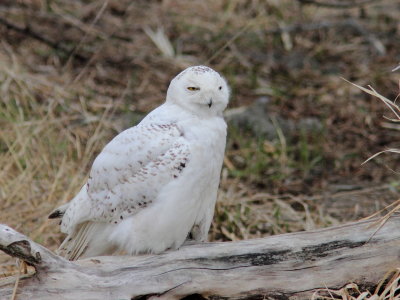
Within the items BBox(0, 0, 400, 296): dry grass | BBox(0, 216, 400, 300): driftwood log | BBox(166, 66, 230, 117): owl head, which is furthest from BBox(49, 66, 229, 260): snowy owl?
BBox(0, 0, 400, 296): dry grass

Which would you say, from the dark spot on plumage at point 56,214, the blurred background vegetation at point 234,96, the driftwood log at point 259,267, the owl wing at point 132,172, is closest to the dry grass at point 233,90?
the blurred background vegetation at point 234,96

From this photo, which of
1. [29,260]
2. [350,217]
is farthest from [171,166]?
[350,217]

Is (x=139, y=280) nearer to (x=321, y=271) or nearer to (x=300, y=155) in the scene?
(x=321, y=271)

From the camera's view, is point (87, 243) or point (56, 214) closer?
point (87, 243)

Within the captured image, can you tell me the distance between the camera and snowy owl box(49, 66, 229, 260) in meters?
3.39

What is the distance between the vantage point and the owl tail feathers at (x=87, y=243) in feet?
12.0

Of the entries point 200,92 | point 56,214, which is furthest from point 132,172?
point 56,214

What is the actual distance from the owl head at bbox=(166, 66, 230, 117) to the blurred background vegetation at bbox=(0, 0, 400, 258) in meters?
1.24

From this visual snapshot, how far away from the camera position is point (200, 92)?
3.48 m

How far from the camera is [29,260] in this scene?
3000 millimetres

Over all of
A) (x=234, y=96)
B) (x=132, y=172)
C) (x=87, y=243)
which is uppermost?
(x=132, y=172)

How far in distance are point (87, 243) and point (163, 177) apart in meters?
0.59

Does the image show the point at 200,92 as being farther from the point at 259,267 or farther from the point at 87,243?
the point at 87,243

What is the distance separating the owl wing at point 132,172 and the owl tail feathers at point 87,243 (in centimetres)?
9
